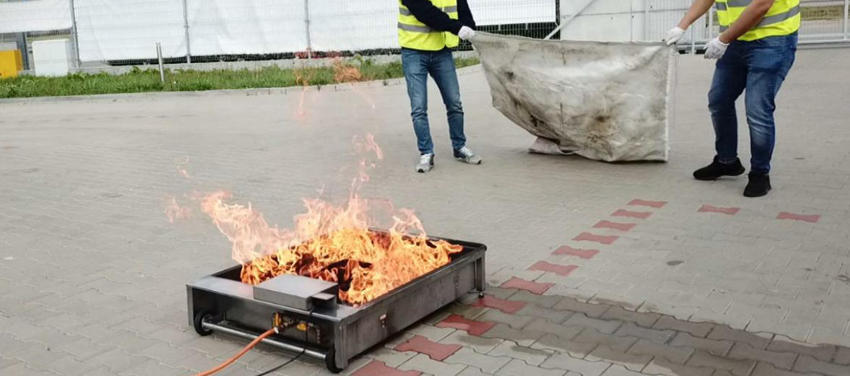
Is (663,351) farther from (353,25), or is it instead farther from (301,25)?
(301,25)

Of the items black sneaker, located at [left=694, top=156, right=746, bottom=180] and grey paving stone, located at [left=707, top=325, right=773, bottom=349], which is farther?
black sneaker, located at [left=694, top=156, right=746, bottom=180]

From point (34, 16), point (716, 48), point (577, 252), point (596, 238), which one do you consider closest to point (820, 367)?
point (577, 252)

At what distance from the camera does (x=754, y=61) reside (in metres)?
6.36

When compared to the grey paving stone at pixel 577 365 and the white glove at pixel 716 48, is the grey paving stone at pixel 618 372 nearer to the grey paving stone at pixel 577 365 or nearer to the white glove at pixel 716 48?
the grey paving stone at pixel 577 365

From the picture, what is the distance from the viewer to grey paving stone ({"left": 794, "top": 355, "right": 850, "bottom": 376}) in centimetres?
350

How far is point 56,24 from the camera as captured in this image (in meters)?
24.9

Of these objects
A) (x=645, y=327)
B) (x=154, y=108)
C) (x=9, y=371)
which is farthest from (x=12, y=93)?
(x=645, y=327)

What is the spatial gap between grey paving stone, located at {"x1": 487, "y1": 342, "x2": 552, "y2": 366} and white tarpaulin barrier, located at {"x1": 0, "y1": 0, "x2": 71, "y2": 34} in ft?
78.4

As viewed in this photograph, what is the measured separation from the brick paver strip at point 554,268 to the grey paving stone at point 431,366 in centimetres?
139

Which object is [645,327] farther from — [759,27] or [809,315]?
[759,27]

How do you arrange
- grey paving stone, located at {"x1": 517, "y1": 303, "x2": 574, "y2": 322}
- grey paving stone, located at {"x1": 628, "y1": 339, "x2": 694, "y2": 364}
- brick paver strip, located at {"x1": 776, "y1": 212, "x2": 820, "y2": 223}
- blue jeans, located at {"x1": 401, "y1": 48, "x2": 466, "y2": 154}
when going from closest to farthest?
grey paving stone, located at {"x1": 628, "y1": 339, "x2": 694, "y2": 364}, grey paving stone, located at {"x1": 517, "y1": 303, "x2": 574, "y2": 322}, brick paver strip, located at {"x1": 776, "y1": 212, "x2": 820, "y2": 223}, blue jeans, located at {"x1": 401, "y1": 48, "x2": 466, "y2": 154}

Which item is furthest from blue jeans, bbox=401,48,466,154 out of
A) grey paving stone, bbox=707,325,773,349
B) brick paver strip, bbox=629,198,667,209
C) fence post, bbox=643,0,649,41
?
fence post, bbox=643,0,649,41

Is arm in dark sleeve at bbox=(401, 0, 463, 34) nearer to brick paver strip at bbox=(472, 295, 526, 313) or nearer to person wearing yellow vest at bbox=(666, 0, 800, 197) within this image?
person wearing yellow vest at bbox=(666, 0, 800, 197)

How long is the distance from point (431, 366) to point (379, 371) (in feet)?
0.73
